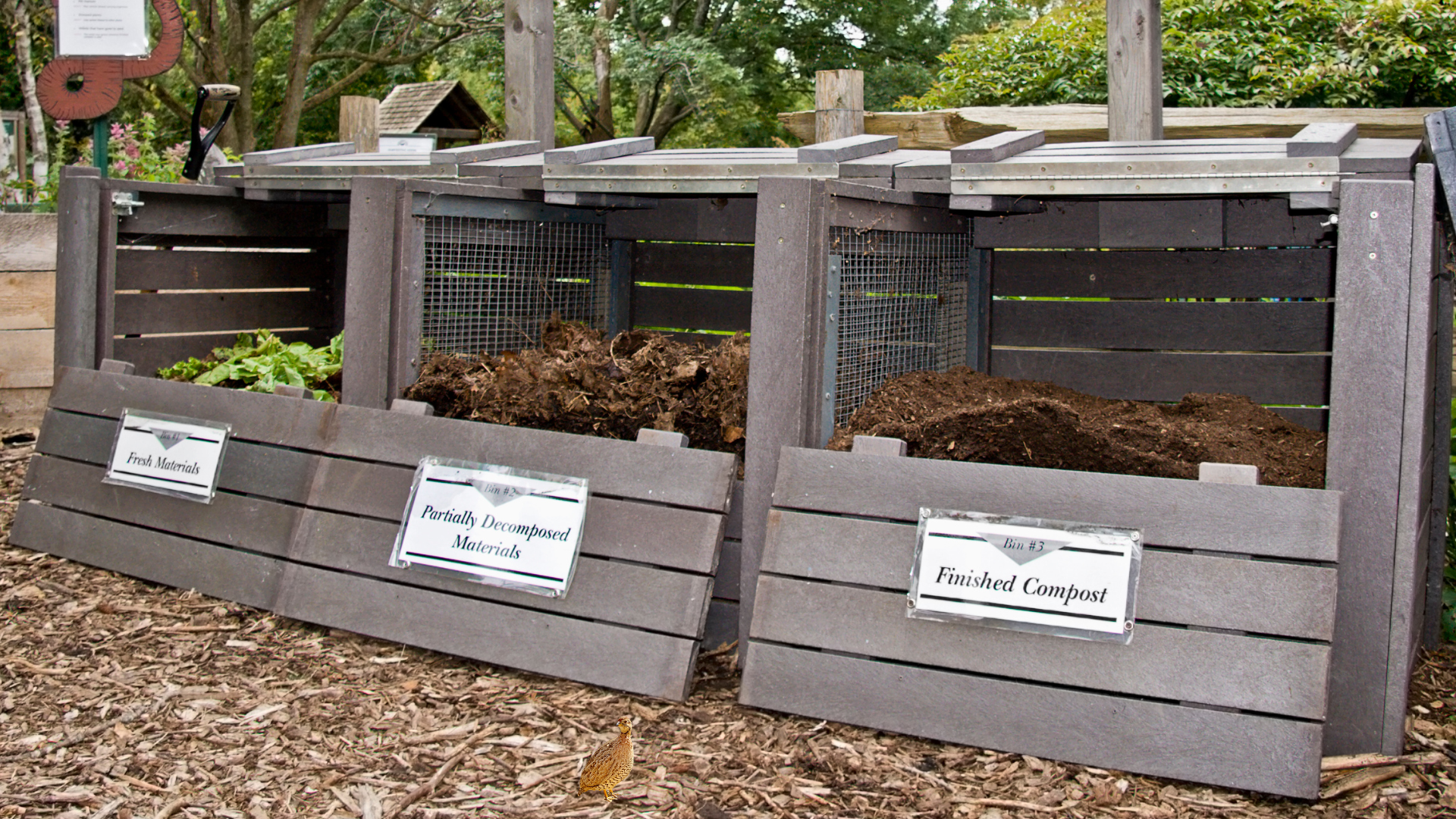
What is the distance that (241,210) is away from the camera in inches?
205

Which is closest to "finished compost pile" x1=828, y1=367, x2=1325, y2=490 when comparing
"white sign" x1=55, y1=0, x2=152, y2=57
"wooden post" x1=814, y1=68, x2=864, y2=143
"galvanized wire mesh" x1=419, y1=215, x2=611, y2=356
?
"galvanized wire mesh" x1=419, y1=215, x2=611, y2=356

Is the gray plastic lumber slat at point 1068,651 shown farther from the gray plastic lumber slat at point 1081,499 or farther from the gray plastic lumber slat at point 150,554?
the gray plastic lumber slat at point 150,554

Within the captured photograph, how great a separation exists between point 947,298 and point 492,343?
1638mm

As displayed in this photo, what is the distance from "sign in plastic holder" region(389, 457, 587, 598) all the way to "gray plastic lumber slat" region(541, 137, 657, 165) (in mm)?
1051

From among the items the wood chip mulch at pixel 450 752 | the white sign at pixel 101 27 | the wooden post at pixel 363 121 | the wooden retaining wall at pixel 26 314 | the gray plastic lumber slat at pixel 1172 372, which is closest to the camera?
the wood chip mulch at pixel 450 752

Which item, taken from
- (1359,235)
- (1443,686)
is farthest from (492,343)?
(1443,686)

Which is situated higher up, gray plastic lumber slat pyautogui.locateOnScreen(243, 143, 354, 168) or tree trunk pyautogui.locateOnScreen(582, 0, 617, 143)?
tree trunk pyautogui.locateOnScreen(582, 0, 617, 143)

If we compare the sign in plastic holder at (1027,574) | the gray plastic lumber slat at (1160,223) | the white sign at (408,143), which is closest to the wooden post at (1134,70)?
the gray plastic lumber slat at (1160,223)

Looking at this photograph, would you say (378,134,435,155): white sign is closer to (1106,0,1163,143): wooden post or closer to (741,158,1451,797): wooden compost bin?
(1106,0,1163,143): wooden post

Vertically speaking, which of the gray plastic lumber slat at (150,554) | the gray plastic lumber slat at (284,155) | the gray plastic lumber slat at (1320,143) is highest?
the gray plastic lumber slat at (284,155)

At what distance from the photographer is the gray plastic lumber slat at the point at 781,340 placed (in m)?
3.28

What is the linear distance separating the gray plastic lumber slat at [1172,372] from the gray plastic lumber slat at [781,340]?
131 centimetres

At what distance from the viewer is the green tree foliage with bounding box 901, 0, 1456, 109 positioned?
713cm

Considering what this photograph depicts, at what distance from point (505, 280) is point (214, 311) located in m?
1.54
